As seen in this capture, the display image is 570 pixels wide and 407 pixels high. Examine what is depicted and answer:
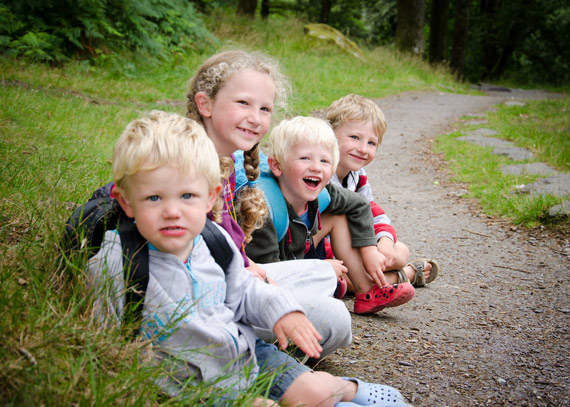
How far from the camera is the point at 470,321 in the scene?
3.27m

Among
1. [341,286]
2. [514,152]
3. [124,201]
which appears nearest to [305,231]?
[341,286]

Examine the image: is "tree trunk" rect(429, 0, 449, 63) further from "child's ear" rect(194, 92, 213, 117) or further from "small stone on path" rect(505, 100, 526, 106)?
"child's ear" rect(194, 92, 213, 117)

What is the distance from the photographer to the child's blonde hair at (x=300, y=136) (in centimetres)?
293

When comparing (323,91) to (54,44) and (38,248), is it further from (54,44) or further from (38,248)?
(38,248)

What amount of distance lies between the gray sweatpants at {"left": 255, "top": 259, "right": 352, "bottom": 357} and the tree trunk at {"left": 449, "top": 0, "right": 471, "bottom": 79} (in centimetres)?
1955

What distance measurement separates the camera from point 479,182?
6.40 m

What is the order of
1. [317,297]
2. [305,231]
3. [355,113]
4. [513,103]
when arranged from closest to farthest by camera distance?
[317,297], [305,231], [355,113], [513,103]

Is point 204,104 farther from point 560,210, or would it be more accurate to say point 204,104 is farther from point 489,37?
point 489,37

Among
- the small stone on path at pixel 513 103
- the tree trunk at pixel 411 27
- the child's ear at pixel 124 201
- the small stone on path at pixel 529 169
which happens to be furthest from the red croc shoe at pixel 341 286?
the tree trunk at pixel 411 27

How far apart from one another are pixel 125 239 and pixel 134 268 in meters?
0.12

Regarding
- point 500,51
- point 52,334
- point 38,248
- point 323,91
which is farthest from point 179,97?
point 500,51

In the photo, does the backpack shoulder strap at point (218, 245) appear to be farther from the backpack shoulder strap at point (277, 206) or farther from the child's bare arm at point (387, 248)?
the child's bare arm at point (387, 248)

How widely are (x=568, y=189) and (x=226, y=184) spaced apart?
4.34m

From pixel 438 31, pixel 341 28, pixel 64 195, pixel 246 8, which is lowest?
pixel 64 195
